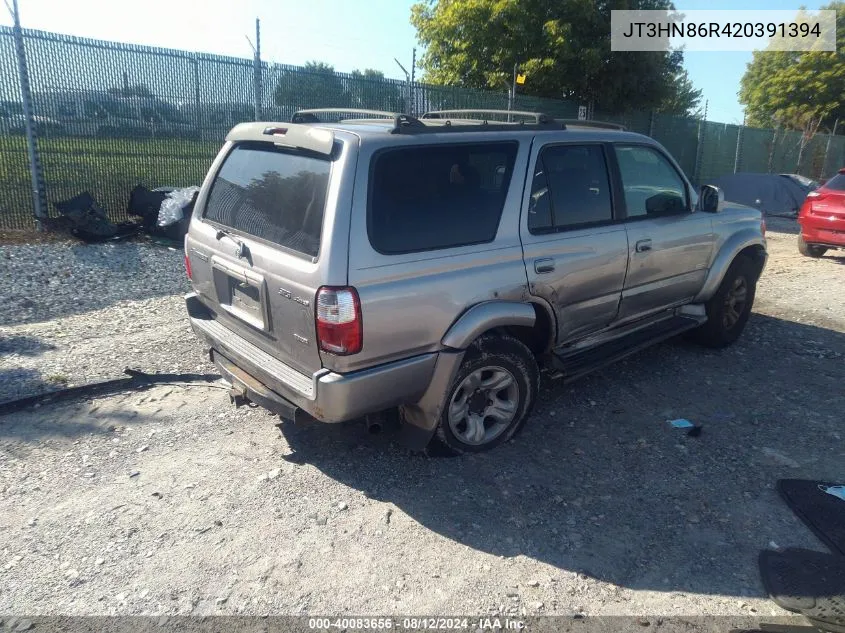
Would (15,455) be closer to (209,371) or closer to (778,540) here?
(209,371)

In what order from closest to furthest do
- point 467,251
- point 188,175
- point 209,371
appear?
1. point 467,251
2. point 209,371
3. point 188,175

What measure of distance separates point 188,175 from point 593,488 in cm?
863

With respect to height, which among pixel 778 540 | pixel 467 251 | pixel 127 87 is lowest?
pixel 778 540

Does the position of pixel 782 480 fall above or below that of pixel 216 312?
below

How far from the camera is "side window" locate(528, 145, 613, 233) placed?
4012mm

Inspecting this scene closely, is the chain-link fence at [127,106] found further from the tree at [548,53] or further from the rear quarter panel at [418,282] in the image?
the rear quarter panel at [418,282]

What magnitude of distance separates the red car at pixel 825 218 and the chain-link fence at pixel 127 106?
736cm

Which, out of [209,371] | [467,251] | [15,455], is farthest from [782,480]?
[15,455]

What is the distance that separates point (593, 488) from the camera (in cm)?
364

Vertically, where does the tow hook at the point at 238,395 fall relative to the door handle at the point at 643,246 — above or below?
below

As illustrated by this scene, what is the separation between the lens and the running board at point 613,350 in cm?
422

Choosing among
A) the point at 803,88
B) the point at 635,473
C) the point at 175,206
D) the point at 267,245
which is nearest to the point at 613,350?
the point at 635,473

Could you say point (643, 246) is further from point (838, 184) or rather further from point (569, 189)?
point (838, 184)

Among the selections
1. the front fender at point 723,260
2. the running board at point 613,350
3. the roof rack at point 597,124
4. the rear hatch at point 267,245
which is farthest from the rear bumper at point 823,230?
the rear hatch at point 267,245
